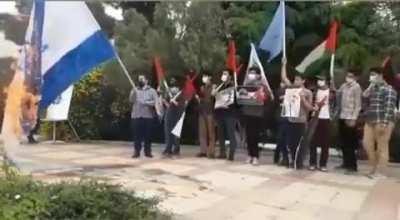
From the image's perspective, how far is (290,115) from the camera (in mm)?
12664

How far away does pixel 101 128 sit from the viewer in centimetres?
1816

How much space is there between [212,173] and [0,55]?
12.8ft

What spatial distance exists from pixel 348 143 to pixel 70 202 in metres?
7.16

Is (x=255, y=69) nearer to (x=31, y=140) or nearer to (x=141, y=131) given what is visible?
(x=141, y=131)

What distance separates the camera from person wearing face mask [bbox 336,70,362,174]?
12125mm

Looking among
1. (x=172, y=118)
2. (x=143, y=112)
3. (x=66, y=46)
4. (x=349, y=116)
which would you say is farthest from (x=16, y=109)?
(x=349, y=116)

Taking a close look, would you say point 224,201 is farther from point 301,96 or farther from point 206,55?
point 206,55

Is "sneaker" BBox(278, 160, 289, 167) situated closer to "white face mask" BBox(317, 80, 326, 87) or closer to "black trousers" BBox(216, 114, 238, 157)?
"black trousers" BBox(216, 114, 238, 157)

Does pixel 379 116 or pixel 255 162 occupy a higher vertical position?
pixel 379 116

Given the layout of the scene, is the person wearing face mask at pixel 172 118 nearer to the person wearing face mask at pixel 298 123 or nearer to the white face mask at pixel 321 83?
the person wearing face mask at pixel 298 123

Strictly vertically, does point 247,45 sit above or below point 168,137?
above

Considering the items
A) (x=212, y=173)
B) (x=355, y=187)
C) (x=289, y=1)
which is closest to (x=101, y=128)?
(x=289, y=1)

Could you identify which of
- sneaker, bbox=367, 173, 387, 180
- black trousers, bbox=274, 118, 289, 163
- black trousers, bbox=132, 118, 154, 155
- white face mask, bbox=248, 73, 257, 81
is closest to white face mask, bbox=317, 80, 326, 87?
black trousers, bbox=274, 118, 289, 163

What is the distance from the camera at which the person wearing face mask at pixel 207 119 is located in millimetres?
14234
